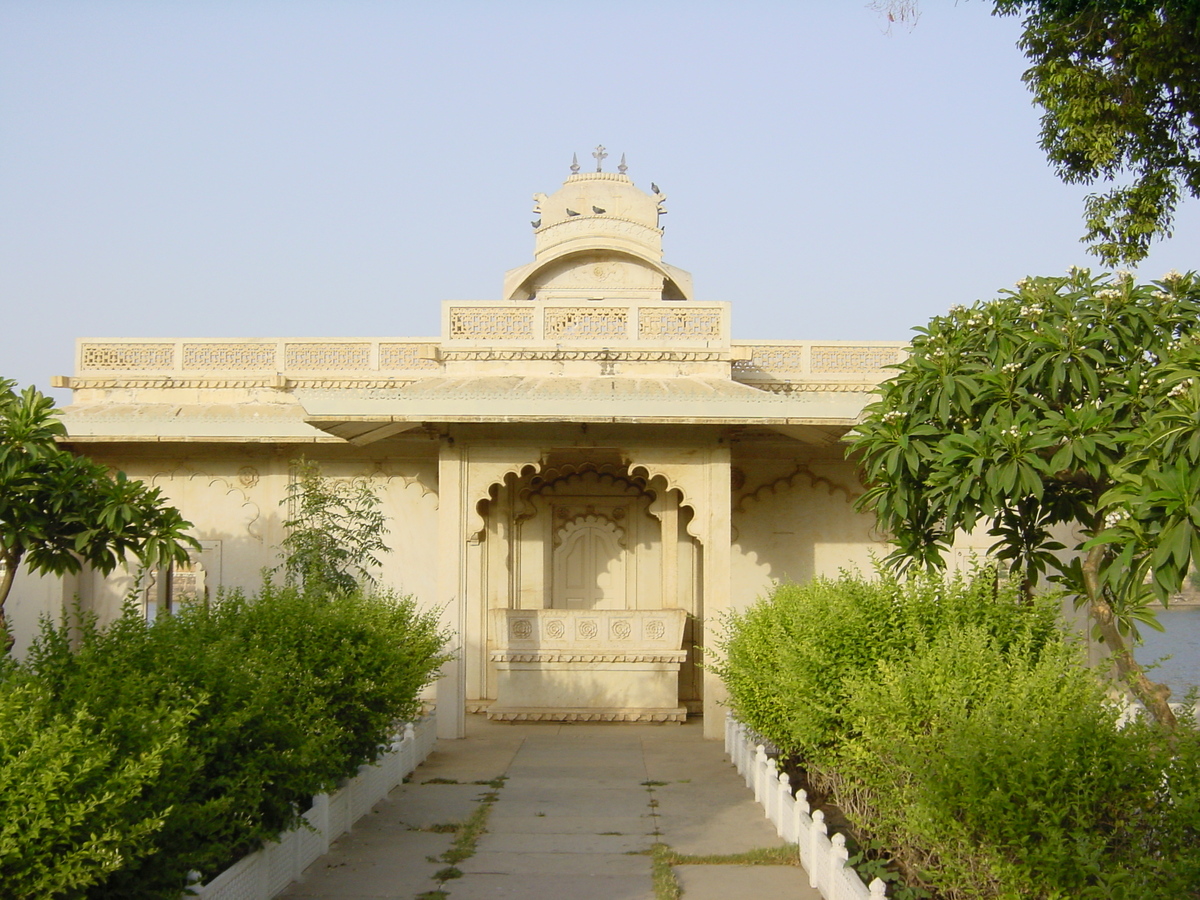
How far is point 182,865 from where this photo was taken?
566 cm

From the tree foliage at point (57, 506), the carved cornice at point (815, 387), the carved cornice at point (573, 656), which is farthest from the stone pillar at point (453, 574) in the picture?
the carved cornice at point (815, 387)

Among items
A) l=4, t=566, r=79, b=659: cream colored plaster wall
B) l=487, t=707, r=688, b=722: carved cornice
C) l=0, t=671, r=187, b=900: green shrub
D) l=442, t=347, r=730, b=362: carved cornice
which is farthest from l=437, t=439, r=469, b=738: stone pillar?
l=0, t=671, r=187, b=900: green shrub

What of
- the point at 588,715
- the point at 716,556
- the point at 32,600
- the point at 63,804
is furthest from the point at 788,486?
the point at 63,804

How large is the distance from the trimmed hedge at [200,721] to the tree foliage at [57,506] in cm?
204

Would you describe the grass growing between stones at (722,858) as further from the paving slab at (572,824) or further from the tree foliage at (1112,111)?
the tree foliage at (1112,111)

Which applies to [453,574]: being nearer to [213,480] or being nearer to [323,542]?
[323,542]

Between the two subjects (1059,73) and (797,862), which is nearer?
(797,862)

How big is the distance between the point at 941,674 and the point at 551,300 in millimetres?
9106

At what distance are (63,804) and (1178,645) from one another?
32.9m

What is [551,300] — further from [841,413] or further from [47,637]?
Answer: [47,637]

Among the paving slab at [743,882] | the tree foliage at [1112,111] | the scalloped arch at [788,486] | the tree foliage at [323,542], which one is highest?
the tree foliage at [1112,111]

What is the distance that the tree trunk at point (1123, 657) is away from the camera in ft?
22.3

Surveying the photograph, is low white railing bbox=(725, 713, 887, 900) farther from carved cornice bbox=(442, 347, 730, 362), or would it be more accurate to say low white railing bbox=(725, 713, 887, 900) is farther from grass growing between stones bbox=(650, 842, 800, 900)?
carved cornice bbox=(442, 347, 730, 362)

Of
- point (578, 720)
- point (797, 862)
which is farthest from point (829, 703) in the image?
point (578, 720)
